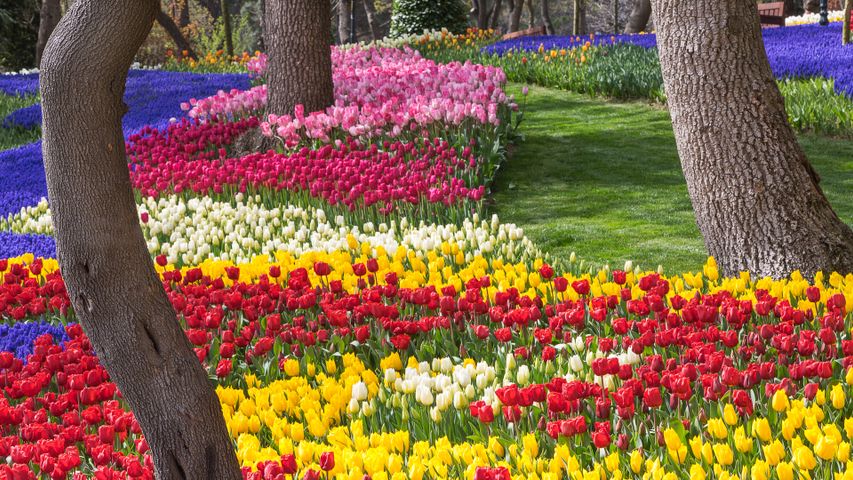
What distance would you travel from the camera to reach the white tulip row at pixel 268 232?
669cm

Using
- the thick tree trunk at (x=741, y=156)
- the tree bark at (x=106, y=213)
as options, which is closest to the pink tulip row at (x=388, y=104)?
the thick tree trunk at (x=741, y=156)

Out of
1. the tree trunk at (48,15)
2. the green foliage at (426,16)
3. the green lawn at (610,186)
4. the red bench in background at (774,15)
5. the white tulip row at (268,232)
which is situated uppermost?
the tree trunk at (48,15)

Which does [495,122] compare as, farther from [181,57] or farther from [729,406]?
[181,57]

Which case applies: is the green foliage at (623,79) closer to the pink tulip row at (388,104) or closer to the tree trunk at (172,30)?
the pink tulip row at (388,104)

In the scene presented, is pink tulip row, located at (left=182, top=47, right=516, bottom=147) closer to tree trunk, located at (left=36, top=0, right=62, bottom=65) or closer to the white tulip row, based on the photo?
the white tulip row

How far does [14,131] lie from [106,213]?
1269 cm

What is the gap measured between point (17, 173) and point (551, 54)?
27.0ft

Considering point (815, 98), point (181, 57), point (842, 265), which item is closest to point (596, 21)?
point (181, 57)

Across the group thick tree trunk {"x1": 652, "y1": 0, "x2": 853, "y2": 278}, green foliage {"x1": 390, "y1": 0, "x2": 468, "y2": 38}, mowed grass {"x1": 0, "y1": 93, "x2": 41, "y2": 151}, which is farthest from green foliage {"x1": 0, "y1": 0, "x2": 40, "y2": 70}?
thick tree trunk {"x1": 652, "y1": 0, "x2": 853, "y2": 278}

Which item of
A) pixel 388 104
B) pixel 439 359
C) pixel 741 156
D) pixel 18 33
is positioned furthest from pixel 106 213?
pixel 18 33

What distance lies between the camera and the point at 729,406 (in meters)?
3.17

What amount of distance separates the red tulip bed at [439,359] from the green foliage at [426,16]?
48.1 feet

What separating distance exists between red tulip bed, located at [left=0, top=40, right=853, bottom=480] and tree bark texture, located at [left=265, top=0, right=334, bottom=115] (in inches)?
110

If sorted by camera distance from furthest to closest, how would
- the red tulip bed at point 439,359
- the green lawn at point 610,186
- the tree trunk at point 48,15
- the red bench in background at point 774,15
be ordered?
the red bench in background at point 774,15
the tree trunk at point 48,15
the green lawn at point 610,186
the red tulip bed at point 439,359
